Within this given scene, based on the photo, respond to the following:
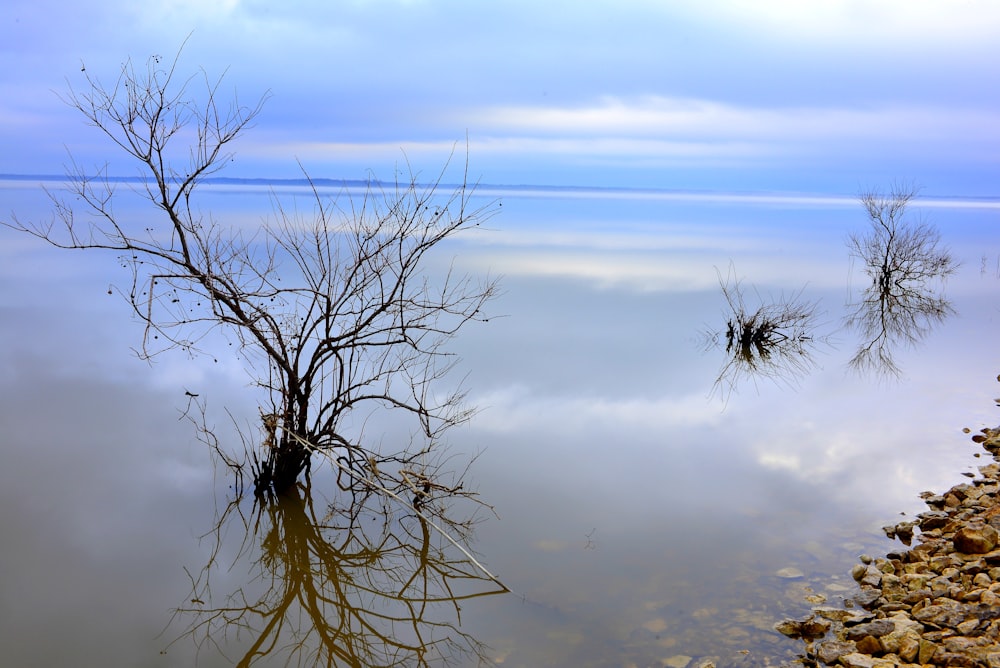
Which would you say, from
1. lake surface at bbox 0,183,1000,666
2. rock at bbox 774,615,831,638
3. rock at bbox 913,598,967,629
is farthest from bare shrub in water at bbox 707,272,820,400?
rock at bbox 913,598,967,629

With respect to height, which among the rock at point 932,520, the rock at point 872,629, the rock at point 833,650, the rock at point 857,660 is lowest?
the rock at point 857,660

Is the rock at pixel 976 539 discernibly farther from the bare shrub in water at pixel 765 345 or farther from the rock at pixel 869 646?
the bare shrub in water at pixel 765 345

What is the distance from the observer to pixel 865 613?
5371mm

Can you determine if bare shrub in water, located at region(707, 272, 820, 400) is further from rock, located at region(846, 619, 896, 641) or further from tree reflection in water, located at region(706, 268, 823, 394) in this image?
rock, located at region(846, 619, 896, 641)

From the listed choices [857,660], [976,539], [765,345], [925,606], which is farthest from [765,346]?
[857,660]

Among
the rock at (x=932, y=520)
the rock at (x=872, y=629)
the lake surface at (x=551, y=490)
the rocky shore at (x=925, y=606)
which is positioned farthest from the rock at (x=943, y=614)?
the rock at (x=932, y=520)

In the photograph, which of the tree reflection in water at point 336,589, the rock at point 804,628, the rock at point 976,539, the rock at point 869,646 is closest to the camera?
the rock at point 869,646

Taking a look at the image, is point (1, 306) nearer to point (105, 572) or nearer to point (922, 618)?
point (105, 572)

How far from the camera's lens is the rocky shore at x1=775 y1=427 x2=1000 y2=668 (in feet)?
14.9

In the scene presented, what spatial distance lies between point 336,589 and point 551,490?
2515 millimetres

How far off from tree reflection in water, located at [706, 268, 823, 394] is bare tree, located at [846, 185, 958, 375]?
3.23 feet

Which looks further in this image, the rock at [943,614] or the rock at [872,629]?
the rock at [872,629]

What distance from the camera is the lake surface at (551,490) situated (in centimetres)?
572

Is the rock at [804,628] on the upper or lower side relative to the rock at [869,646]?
upper
